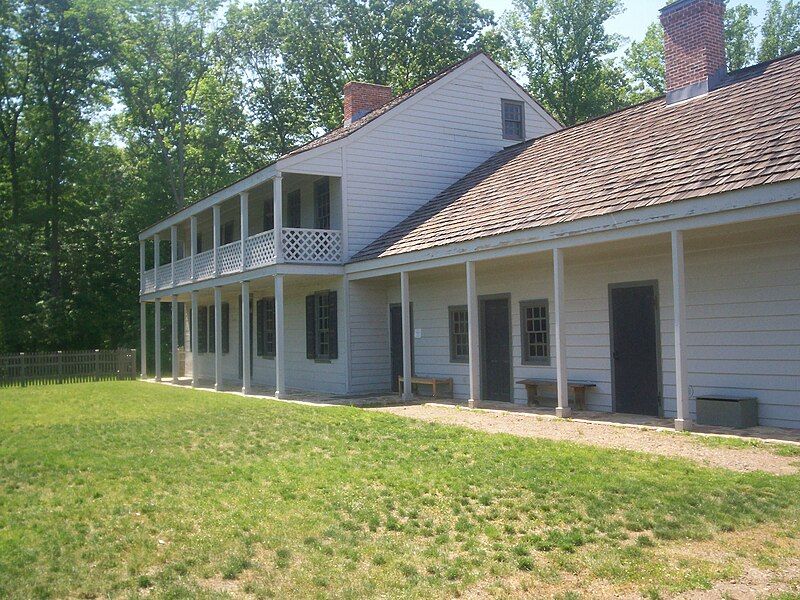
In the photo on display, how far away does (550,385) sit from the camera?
14328 mm

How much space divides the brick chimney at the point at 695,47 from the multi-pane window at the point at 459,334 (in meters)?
6.13

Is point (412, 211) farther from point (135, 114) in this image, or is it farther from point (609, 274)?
point (135, 114)

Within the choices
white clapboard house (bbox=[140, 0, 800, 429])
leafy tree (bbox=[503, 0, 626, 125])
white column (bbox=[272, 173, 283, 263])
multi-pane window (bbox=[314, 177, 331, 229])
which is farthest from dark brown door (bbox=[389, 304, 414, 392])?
leafy tree (bbox=[503, 0, 626, 125])

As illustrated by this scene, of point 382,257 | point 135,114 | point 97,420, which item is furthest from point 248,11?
point 97,420

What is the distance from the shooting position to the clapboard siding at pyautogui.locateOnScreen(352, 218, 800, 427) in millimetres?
10633

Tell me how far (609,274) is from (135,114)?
3416 centimetres

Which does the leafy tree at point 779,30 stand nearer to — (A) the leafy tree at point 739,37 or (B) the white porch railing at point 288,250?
(A) the leafy tree at point 739,37

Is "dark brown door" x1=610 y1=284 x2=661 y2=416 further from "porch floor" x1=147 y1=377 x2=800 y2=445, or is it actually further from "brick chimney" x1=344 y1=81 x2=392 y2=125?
"brick chimney" x1=344 y1=81 x2=392 y2=125

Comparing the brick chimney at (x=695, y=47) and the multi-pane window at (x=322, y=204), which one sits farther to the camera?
the multi-pane window at (x=322, y=204)

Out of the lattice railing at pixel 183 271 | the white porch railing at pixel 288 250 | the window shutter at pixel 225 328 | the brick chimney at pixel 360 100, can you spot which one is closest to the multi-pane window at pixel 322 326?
the white porch railing at pixel 288 250

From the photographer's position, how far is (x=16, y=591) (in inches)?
192

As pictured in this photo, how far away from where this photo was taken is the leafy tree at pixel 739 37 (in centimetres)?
4200

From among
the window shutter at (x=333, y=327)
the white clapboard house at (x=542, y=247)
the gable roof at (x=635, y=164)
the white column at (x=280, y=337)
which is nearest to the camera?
the gable roof at (x=635, y=164)

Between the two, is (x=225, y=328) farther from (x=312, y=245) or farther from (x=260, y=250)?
(x=312, y=245)
